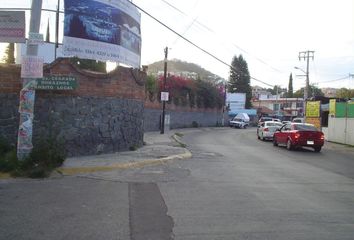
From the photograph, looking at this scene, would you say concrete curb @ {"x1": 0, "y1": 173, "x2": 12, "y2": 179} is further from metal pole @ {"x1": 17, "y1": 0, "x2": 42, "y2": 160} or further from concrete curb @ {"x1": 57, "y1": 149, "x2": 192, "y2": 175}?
concrete curb @ {"x1": 57, "y1": 149, "x2": 192, "y2": 175}

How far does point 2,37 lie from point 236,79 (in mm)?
109240

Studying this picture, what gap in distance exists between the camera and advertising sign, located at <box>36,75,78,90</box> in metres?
14.9

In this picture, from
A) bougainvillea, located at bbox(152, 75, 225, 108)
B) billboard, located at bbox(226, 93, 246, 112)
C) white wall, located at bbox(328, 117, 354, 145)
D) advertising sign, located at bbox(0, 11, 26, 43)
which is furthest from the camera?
billboard, located at bbox(226, 93, 246, 112)

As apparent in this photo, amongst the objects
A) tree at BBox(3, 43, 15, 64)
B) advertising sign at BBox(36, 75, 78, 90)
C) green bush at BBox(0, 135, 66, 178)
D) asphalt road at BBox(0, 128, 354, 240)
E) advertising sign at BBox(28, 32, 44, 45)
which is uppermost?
tree at BBox(3, 43, 15, 64)

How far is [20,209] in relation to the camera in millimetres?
8711

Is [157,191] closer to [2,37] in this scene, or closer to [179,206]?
[179,206]

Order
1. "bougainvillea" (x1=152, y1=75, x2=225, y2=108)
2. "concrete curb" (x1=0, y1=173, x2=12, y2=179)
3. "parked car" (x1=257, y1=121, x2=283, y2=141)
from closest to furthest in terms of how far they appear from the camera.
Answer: "concrete curb" (x1=0, y1=173, x2=12, y2=179) → "parked car" (x1=257, y1=121, x2=283, y2=141) → "bougainvillea" (x1=152, y1=75, x2=225, y2=108)

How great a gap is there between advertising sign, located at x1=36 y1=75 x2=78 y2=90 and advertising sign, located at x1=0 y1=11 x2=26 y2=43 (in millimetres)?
1358

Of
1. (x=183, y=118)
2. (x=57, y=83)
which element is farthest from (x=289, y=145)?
(x=183, y=118)

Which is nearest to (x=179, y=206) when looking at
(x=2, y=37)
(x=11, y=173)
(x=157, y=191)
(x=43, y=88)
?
(x=157, y=191)

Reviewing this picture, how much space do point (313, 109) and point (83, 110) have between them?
3311cm

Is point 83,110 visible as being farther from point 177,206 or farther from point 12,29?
point 177,206

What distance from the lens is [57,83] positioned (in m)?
15.1

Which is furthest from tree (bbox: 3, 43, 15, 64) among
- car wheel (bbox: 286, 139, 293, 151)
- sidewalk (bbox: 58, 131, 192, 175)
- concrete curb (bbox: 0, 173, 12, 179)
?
car wheel (bbox: 286, 139, 293, 151)
